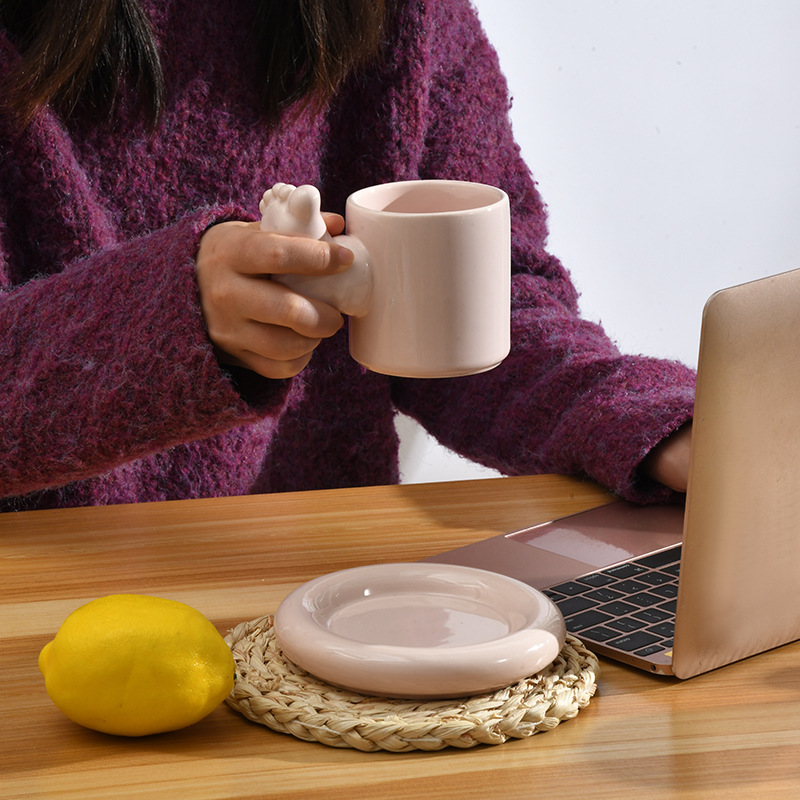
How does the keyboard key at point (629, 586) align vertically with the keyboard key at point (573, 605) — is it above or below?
below

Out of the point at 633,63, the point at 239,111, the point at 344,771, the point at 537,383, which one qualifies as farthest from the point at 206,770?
the point at 633,63

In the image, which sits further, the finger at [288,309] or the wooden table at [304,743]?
the finger at [288,309]

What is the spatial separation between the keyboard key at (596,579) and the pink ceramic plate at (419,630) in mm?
85

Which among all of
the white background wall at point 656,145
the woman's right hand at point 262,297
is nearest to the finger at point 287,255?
the woman's right hand at point 262,297

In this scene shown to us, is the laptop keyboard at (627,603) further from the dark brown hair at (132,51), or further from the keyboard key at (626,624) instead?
the dark brown hair at (132,51)

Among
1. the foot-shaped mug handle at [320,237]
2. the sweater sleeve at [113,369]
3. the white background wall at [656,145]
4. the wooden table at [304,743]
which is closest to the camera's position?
the wooden table at [304,743]

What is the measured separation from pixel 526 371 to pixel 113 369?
382mm

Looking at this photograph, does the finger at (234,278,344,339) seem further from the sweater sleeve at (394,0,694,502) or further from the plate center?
the sweater sleeve at (394,0,694,502)

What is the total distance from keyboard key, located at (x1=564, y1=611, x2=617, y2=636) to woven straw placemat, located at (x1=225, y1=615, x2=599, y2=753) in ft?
0.16

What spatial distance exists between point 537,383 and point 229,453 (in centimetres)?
32

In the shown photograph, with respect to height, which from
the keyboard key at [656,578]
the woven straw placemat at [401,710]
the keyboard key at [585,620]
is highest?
the woven straw placemat at [401,710]

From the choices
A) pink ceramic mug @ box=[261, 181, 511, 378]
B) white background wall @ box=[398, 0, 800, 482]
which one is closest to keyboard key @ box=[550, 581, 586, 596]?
pink ceramic mug @ box=[261, 181, 511, 378]

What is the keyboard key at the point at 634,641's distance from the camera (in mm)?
514

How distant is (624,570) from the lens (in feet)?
2.01
